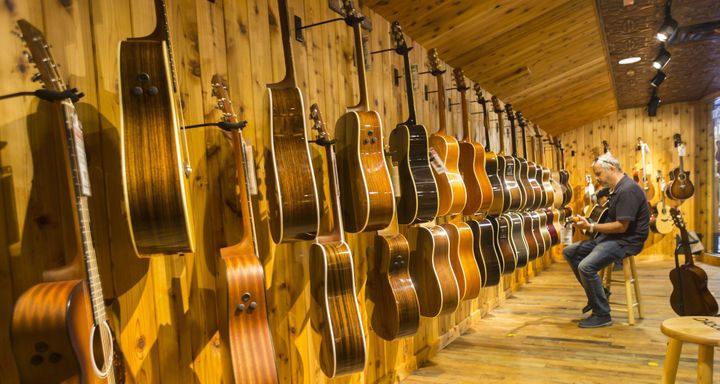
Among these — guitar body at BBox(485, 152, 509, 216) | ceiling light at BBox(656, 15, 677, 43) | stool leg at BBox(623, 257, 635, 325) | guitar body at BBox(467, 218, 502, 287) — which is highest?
ceiling light at BBox(656, 15, 677, 43)

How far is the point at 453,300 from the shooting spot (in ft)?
7.78

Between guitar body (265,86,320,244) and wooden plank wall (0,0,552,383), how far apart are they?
0.12m

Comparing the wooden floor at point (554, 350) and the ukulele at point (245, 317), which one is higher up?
the ukulele at point (245, 317)

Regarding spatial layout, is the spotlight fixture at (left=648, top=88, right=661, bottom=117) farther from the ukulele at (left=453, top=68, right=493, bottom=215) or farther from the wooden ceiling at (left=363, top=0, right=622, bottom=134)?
the ukulele at (left=453, top=68, right=493, bottom=215)

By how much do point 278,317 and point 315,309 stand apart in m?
0.17

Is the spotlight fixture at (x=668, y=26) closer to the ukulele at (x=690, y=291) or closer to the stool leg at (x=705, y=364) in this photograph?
the ukulele at (x=690, y=291)

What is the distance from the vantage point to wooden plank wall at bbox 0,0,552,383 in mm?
1143

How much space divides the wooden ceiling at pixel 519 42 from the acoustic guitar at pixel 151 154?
170cm

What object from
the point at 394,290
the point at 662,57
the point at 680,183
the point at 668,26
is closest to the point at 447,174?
the point at 394,290

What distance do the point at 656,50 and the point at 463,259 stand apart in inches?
142

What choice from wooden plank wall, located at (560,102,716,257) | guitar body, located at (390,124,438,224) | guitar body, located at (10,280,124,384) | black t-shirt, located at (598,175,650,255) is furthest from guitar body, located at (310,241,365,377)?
wooden plank wall, located at (560,102,716,257)

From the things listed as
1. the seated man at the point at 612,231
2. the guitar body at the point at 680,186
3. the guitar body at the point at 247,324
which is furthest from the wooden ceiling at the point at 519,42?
the guitar body at the point at 680,186

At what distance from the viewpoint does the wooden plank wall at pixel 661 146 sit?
23.1 ft

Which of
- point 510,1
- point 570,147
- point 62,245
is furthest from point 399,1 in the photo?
point 570,147
